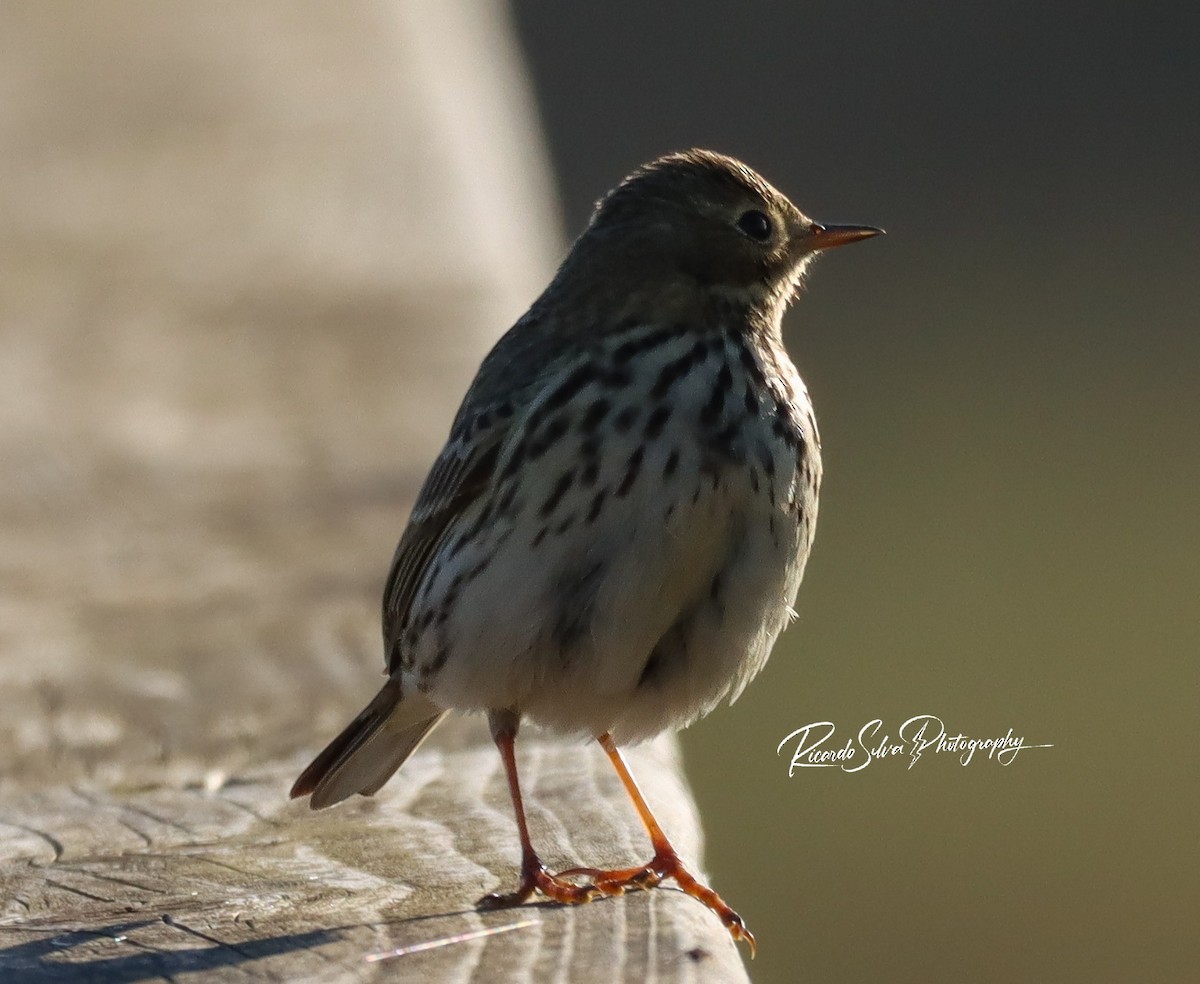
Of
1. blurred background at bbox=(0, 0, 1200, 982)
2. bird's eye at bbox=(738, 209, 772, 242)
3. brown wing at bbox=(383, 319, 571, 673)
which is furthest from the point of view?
blurred background at bbox=(0, 0, 1200, 982)

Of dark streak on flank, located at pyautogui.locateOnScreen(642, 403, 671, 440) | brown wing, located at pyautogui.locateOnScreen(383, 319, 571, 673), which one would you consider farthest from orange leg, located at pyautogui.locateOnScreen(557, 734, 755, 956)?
brown wing, located at pyautogui.locateOnScreen(383, 319, 571, 673)

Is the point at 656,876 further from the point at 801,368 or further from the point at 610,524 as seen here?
the point at 801,368

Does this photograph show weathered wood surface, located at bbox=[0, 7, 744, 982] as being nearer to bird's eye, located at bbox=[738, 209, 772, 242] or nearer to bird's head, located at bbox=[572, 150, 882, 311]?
bird's head, located at bbox=[572, 150, 882, 311]

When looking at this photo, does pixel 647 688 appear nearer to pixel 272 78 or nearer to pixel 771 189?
pixel 771 189

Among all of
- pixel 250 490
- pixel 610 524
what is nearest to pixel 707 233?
pixel 610 524

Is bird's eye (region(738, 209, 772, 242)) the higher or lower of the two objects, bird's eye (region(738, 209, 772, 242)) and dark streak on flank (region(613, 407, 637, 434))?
the higher

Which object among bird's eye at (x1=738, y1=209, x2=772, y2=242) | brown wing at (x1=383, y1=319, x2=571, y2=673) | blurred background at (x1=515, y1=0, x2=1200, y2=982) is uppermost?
bird's eye at (x1=738, y1=209, x2=772, y2=242)
